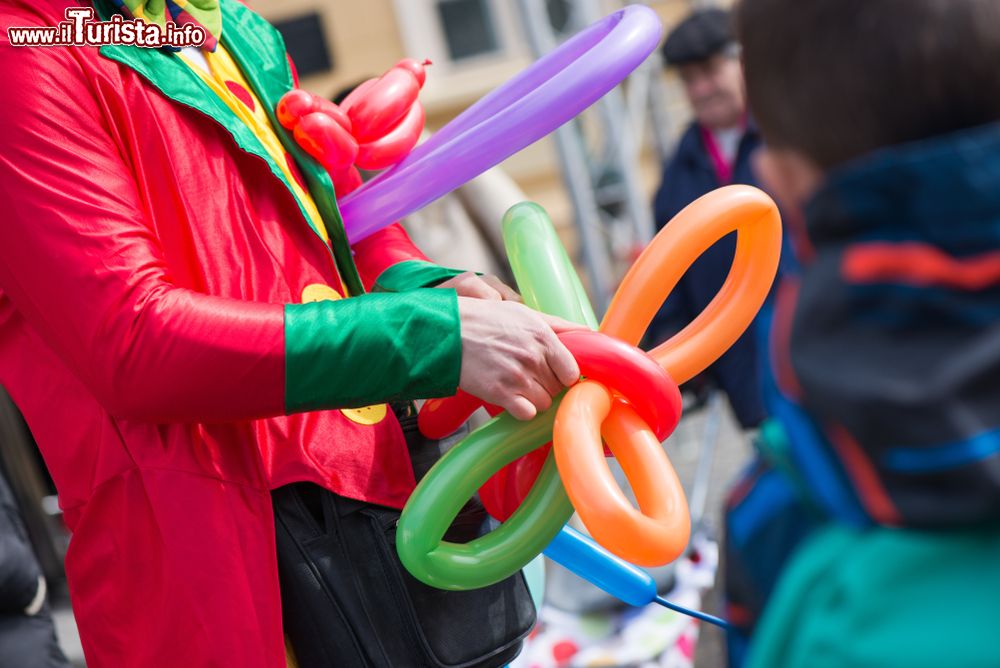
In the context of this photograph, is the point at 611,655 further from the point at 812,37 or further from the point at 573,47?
the point at 812,37

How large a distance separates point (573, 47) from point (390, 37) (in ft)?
34.6

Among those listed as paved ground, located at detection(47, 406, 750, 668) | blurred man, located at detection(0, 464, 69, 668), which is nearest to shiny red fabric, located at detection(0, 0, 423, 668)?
blurred man, located at detection(0, 464, 69, 668)

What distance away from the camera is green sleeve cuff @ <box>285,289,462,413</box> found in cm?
115

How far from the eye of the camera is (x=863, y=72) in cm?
75

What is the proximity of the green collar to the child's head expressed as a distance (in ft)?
2.13

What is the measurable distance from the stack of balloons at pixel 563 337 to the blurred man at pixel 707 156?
6.34 feet

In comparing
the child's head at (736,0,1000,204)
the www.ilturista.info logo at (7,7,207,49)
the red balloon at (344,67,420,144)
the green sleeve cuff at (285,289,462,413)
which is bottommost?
the green sleeve cuff at (285,289,462,413)

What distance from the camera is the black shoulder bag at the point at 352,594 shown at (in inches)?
49.9

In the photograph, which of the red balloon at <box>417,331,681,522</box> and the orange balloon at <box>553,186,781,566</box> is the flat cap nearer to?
the orange balloon at <box>553,186,781,566</box>

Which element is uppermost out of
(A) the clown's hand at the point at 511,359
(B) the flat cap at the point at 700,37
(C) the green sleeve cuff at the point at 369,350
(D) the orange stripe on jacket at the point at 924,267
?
(D) the orange stripe on jacket at the point at 924,267

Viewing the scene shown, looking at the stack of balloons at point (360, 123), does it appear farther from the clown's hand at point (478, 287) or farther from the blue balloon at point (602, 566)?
the blue balloon at point (602, 566)

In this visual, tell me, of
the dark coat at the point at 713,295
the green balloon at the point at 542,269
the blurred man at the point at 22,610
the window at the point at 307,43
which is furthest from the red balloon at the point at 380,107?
the window at the point at 307,43

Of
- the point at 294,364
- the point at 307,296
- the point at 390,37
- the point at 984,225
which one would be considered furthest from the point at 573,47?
the point at 390,37

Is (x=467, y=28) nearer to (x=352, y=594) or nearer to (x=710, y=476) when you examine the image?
(x=710, y=476)
